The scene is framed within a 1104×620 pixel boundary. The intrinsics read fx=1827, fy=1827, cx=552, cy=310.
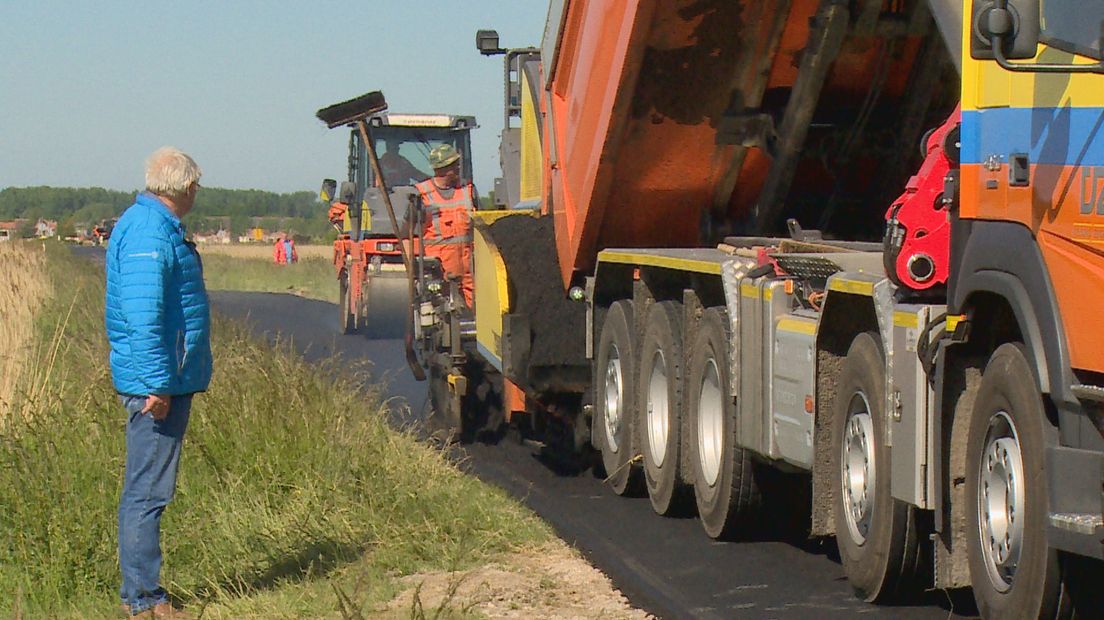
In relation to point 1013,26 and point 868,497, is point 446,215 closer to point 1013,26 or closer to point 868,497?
point 868,497

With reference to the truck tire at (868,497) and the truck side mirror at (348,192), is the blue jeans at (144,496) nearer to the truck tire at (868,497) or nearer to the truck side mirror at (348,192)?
the truck tire at (868,497)

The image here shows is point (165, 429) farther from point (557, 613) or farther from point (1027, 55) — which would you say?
point (1027, 55)

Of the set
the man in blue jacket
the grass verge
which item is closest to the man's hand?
the man in blue jacket

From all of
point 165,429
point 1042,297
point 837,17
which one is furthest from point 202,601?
point 837,17

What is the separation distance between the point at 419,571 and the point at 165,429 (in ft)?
5.34

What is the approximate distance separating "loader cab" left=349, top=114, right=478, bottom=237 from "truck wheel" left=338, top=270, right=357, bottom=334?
123 centimetres

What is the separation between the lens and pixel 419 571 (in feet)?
27.0

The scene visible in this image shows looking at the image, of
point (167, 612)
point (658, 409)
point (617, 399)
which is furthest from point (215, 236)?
point (167, 612)

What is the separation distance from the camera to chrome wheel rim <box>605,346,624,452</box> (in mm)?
11195

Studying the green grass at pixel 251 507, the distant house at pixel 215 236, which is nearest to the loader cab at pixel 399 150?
the green grass at pixel 251 507

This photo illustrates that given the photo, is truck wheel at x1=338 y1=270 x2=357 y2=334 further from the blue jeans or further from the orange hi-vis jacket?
the blue jeans

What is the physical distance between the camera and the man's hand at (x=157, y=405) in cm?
695

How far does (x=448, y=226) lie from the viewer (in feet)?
51.1

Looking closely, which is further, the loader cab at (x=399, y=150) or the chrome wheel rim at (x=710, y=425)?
the loader cab at (x=399, y=150)
